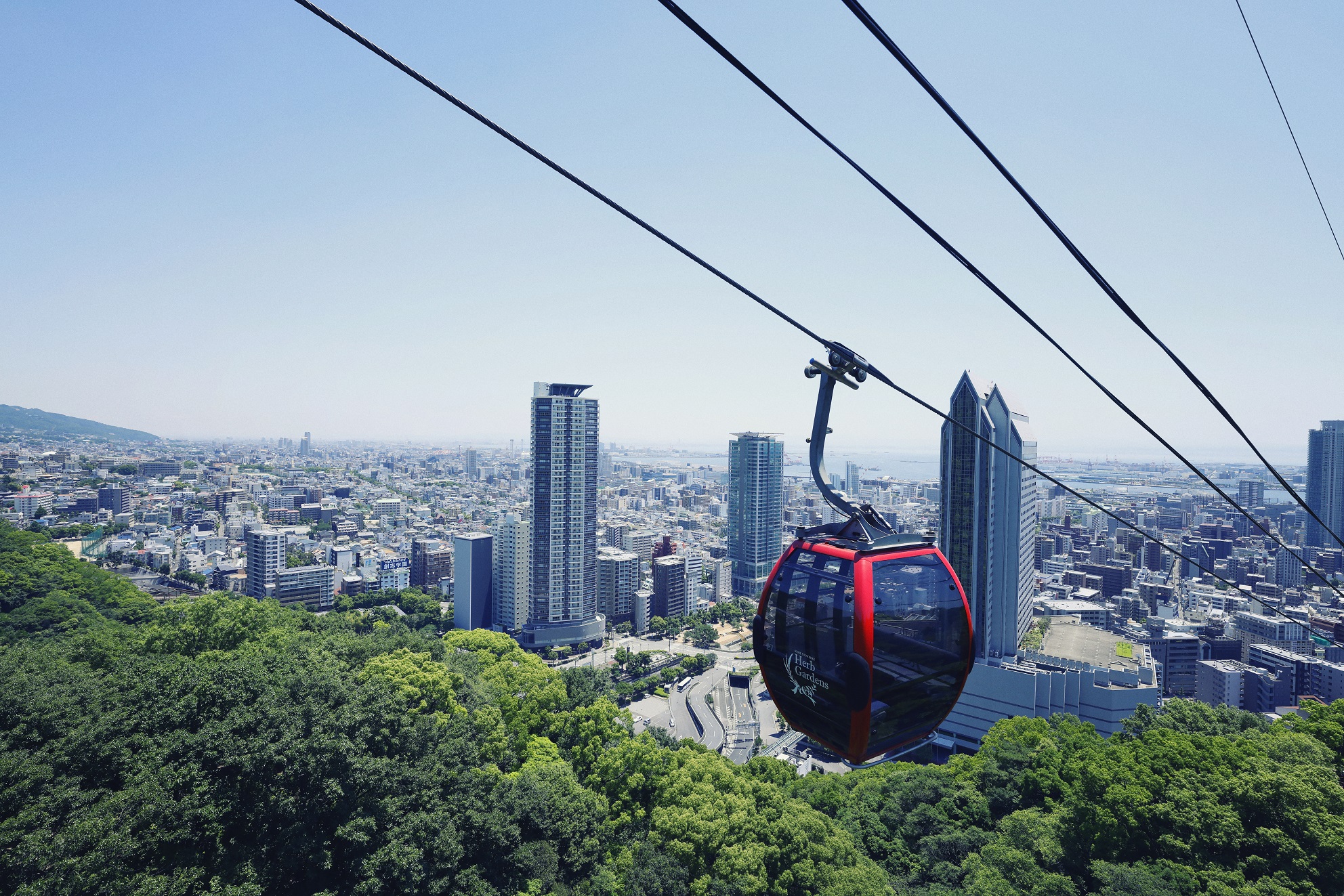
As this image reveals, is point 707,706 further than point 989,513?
Yes

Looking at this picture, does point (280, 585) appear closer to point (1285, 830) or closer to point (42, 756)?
point (42, 756)

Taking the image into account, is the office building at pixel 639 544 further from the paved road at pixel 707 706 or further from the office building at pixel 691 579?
the paved road at pixel 707 706

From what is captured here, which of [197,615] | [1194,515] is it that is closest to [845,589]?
[197,615]

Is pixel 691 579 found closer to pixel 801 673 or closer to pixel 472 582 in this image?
pixel 472 582

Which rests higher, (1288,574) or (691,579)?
(1288,574)

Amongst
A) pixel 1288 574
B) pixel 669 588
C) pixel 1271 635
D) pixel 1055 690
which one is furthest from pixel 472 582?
pixel 1288 574

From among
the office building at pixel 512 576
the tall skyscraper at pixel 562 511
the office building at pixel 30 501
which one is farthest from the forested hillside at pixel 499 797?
the office building at pixel 30 501
